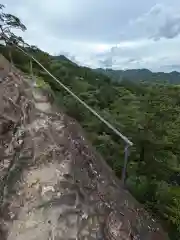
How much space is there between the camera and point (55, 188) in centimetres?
375

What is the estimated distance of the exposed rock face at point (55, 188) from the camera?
3408 millimetres

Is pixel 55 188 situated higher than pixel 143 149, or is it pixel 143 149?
pixel 55 188

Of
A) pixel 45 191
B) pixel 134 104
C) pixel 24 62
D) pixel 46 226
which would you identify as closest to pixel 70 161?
pixel 45 191

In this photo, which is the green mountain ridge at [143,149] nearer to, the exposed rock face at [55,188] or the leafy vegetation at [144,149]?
the leafy vegetation at [144,149]

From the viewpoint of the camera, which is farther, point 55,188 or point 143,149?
point 143,149

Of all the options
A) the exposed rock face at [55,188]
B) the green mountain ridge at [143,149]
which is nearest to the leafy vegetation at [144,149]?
the green mountain ridge at [143,149]

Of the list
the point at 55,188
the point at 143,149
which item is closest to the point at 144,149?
the point at 143,149

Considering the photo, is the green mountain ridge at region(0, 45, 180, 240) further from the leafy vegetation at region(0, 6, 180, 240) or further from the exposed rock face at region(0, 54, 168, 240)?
the exposed rock face at region(0, 54, 168, 240)

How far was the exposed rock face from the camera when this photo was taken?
3.41 m

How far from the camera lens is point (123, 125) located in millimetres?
9414

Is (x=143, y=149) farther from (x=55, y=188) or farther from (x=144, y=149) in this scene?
(x=55, y=188)

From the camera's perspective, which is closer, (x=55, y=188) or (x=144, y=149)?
(x=55, y=188)

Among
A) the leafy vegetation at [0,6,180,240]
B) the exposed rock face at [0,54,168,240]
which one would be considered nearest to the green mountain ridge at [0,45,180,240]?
the leafy vegetation at [0,6,180,240]

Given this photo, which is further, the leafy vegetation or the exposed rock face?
the leafy vegetation
